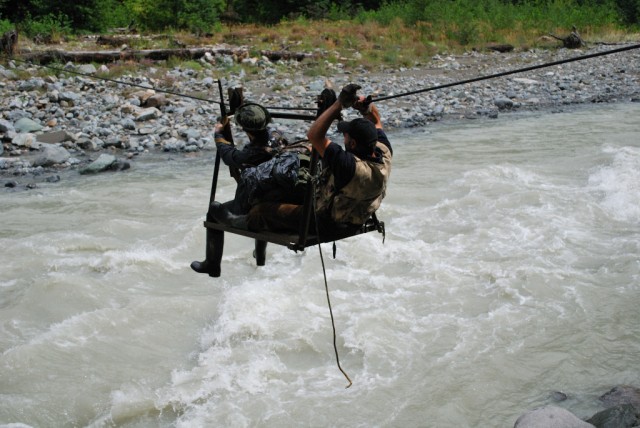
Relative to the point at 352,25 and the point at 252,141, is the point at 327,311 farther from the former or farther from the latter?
the point at 352,25

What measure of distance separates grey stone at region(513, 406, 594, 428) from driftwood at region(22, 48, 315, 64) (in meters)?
17.8

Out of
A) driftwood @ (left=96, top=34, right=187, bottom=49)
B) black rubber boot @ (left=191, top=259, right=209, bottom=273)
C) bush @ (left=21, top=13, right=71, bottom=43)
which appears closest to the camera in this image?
black rubber boot @ (left=191, top=259, right=209, bottom=273)

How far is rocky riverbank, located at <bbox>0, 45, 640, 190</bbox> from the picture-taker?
46.0ft

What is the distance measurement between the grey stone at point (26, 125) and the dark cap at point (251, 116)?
10863 mm

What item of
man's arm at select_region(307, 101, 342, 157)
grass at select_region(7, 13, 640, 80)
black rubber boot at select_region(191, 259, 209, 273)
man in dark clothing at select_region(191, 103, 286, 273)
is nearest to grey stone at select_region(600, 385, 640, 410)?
man's arm at select_region(307, 101, 342, 157)

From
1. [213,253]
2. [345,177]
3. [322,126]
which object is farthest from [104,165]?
[322,126]

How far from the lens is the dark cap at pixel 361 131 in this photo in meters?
4.64

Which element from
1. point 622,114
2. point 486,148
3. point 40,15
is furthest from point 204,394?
point 40,15

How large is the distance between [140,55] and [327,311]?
1578cm

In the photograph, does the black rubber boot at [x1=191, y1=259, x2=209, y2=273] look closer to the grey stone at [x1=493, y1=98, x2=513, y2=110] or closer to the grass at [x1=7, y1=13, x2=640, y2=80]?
the grass at [x1=7, y1=13, x2=640, y2=80]

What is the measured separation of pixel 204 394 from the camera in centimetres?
607

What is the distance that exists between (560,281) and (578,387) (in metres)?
2.28

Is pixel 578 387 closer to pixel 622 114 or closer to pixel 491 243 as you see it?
pixel 491 243

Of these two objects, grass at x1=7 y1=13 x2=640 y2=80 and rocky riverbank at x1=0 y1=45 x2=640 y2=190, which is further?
grass at x1=7 y1=13 x2=640 y2=80
